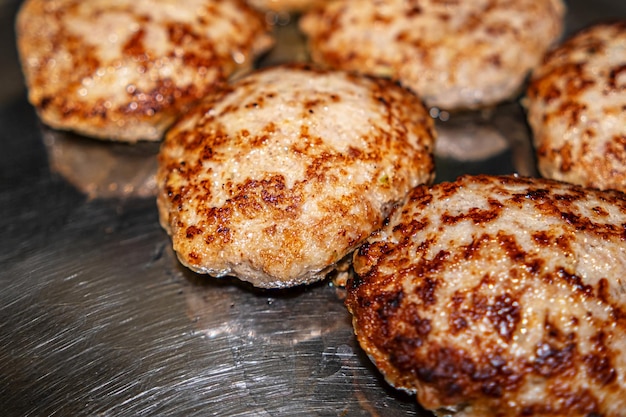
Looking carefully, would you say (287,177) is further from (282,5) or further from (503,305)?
(282,5)

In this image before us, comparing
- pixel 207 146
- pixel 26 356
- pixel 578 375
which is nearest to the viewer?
pixel 578 375

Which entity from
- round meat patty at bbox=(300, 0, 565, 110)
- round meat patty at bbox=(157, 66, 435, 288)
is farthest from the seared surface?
round meat patty at bbox=(157, 66, 435, 288)

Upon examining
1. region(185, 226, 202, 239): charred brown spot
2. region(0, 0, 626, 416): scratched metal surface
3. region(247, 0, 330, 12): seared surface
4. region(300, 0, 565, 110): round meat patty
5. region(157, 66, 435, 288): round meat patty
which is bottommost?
region(0, 0, 626, 416): scratched metal surface

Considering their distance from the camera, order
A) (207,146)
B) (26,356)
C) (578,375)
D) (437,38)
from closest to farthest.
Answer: (578,375), (26,356), (207,146), (437,38)

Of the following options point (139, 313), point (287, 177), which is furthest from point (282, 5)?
point (139, 313)

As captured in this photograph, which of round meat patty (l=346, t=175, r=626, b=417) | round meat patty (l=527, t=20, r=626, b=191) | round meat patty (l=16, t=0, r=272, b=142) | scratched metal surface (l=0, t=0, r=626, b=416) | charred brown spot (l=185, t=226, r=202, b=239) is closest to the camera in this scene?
round meat patty (l=346, t=175, r=626, b=417)

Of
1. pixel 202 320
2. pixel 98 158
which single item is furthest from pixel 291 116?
pixel 98 158

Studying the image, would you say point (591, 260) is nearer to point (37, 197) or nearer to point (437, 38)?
point (437, 38)

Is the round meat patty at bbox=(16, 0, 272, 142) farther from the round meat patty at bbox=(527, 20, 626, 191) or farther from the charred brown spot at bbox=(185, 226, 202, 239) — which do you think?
the round meat patty at bbox=(527, 20, 626, 191)
